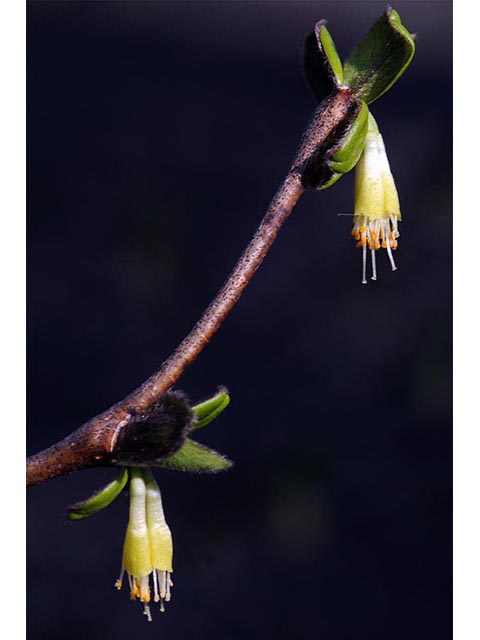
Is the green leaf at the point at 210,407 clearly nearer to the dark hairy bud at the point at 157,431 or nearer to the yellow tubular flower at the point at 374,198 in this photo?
the dark hairy bud at the point at 157,431

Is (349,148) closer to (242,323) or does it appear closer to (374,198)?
(374,198)

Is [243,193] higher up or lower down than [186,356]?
higher up

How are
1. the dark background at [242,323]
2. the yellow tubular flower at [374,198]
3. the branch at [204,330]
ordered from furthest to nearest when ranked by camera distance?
the dark background at [242,323], the yellow tubular flower at [374,198], the branch at [204,330]

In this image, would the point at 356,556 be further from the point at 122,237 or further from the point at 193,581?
the point at 122,237

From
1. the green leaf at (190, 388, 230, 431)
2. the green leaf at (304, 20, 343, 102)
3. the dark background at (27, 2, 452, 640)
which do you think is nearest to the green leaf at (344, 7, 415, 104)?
the green leaf at (304, 20, 343, 102)

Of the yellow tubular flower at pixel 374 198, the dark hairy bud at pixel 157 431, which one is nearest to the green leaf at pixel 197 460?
the dark hairy bud at pixel 157 431
